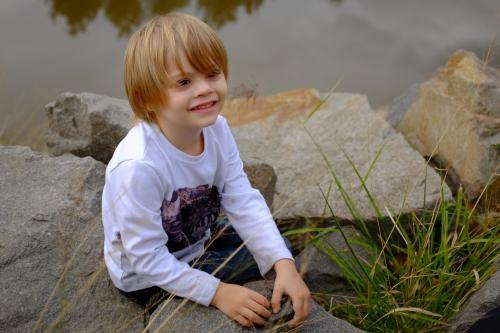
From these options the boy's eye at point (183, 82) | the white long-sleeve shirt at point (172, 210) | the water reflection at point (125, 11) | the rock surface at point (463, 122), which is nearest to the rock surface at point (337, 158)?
the rock surface at point (463, 122)

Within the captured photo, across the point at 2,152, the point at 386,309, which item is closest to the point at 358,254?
the point at 386,309

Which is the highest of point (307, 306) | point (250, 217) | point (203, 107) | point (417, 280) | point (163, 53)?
point (163, 53)

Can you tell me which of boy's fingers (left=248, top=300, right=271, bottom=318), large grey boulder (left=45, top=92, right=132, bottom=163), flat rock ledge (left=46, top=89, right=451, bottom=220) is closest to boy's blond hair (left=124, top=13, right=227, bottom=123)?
boy's fingers (left=248, top=300, right=271, bottom=318)

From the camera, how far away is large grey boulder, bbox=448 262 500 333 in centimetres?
174

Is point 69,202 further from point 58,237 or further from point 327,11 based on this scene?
point 327,11

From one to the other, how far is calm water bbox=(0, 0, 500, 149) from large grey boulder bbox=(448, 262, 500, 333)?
2.29m

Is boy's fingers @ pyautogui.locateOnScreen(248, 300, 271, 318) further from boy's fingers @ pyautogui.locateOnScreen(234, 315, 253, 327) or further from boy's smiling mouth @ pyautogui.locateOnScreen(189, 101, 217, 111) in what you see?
boy's smiling mouth @ pyautogui.locateOnScreen(189, 101, 217, 111)

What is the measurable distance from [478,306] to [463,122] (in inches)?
45.1

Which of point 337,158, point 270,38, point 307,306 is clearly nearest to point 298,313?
point 307,306

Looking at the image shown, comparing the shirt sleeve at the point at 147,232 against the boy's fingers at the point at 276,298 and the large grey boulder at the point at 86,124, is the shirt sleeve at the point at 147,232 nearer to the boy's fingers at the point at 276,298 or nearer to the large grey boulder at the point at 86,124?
the boy's fingers at the point at 276,298

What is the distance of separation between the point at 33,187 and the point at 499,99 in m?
1.93

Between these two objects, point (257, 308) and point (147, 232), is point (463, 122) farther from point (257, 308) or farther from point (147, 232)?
point (147, 232)

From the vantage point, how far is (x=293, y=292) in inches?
63.9

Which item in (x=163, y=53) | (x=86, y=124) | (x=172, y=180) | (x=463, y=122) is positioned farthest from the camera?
(x=463, y=122)
